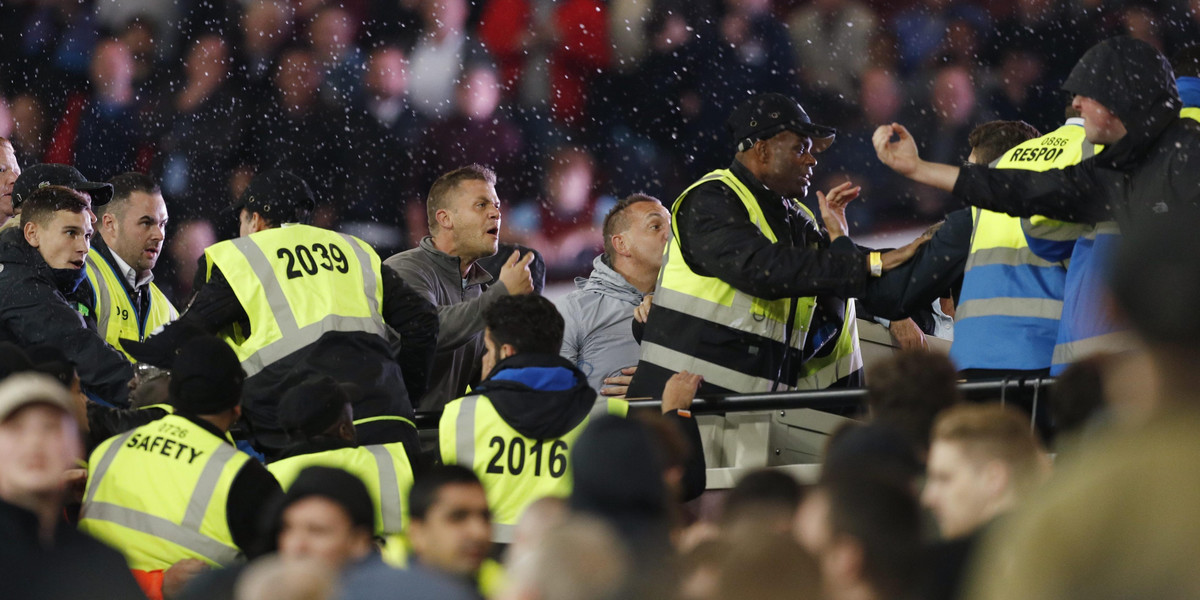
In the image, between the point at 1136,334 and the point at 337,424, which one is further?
the point at 337,424

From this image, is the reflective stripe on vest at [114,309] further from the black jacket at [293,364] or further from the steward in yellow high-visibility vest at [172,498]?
the steward in yellow high-visibility vest at [172,498]

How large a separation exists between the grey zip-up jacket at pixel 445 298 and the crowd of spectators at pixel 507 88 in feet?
10.8

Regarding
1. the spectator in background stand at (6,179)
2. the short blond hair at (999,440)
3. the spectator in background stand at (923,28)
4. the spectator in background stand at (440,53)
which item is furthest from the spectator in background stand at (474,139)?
the short blond hair at (999,440)

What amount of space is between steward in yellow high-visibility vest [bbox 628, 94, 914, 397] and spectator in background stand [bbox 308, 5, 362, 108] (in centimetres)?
562

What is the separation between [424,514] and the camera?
3439 mm

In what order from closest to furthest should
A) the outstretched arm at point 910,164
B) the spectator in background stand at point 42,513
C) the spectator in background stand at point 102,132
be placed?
1. the spectator in background stand at point 42,513
2. the outstretched arm at point 910,164
3. the spectator in background stand at point 102,132

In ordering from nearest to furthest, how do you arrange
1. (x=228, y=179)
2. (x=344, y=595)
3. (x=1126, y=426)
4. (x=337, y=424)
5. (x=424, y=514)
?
1. (x=1126, y=426)
2. (x=344, y=595)
3. (x=424, y=514)
4. (x=337, y=424)
5. (x=228, y=179)

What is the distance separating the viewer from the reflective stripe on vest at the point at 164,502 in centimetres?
407

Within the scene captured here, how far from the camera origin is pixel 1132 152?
14.4 ft

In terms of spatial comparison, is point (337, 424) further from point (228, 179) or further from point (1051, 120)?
point (228, 179)

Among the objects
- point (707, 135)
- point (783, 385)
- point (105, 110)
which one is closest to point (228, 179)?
point (105, 110)

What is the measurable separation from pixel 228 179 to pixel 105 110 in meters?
1.17

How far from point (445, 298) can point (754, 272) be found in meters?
1.67

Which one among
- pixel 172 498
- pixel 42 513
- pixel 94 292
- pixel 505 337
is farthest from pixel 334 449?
pixel 94 292
